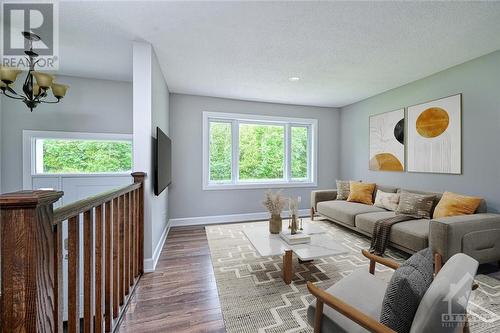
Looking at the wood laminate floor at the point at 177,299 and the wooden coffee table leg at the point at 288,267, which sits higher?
the wooden coffee table leg at the point at 288,267

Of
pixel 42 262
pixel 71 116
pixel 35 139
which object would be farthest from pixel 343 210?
pixel 35 139

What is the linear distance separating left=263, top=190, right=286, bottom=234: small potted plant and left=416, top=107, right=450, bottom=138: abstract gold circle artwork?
8.36 feet

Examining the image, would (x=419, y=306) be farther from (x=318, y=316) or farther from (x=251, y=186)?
(x=251, y=186)

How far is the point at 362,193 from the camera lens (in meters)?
3.95

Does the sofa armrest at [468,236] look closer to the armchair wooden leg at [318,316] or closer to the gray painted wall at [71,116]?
the armchair wooden leg at [318,316]

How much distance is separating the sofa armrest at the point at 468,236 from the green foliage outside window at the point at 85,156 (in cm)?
422

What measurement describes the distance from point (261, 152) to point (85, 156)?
10.2ft

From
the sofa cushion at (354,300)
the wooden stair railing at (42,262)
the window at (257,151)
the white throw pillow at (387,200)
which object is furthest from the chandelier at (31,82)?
the white throw pillow at (387,200)

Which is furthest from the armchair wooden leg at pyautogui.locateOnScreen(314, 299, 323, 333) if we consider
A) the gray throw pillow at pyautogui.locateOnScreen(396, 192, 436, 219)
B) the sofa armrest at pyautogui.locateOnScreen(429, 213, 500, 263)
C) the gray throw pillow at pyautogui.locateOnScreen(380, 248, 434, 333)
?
the gray throw pillow at pyautogui.locateOnScreen(396, 192, 436, 219)

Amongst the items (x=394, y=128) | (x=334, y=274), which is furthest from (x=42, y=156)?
(x=394, y=128)

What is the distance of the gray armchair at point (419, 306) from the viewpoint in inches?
33.3

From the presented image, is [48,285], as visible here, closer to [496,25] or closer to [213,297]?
[213,297]

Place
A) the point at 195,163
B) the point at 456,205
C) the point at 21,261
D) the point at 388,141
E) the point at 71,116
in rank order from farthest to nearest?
the point at 195,163 → the point at 388,141 → the point at 71,116 → the point at 456,205 → the point at 21,261

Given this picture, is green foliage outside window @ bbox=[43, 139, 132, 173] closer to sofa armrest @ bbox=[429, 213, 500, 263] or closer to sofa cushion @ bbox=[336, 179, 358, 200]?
sofa cushion @ bbox=[336, 179, 358, 200]
